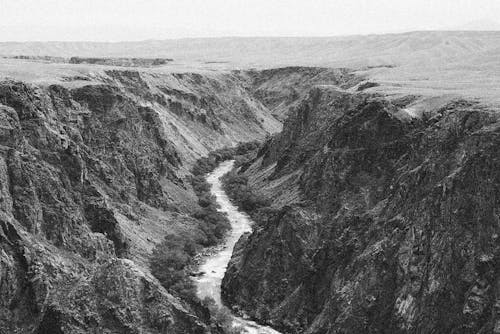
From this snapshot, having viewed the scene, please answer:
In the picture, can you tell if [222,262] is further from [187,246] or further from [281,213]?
[281,213]

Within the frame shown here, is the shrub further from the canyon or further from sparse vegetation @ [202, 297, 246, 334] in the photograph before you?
sparse vegetation @ [202, 297, 246, 334]

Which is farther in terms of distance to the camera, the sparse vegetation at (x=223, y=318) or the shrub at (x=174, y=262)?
the shrub at (x=174, y=262)

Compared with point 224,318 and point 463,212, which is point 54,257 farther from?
point 463,212

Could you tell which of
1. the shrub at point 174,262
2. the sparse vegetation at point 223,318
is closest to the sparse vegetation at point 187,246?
the shrub at point 174,262

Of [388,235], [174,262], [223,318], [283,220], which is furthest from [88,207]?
[388,235]

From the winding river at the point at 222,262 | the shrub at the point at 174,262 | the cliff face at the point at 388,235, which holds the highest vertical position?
the cliff face at the point at 388,235

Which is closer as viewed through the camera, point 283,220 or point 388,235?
point 388,235

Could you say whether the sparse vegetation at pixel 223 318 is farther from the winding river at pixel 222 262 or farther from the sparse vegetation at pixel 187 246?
the sparse vegetation at pixel 187 246
